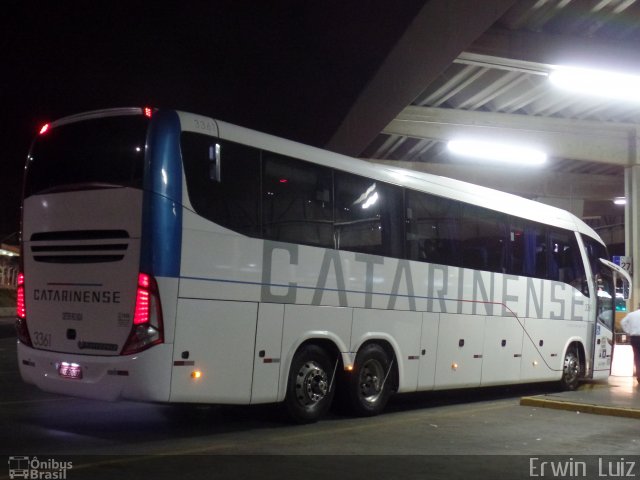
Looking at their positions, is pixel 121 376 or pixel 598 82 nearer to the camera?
pixel 121 376

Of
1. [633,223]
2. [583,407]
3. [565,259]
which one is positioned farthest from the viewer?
[633,223]

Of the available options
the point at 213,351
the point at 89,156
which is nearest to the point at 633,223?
the point at 213,351

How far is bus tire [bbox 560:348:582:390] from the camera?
1555 cm

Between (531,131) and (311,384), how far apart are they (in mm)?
16952

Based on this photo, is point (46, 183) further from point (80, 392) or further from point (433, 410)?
point (433, 410)

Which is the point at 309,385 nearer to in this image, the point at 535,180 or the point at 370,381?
the point at 370,381

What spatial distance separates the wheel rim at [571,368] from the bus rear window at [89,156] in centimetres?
1041

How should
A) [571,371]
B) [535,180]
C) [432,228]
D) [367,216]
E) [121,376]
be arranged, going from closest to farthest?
[121,376] → [367,216] → [432,228] → [571,371] → [535,180]

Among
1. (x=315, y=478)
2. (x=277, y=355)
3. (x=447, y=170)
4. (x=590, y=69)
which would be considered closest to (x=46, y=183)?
(x=277, y=355)

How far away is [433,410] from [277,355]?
3.73 meters

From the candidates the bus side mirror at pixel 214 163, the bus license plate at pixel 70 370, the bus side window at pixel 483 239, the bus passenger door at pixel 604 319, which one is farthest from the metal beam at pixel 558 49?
the bus license plate at pixel 70 370

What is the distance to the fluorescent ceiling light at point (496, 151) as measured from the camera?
24.8 metres
